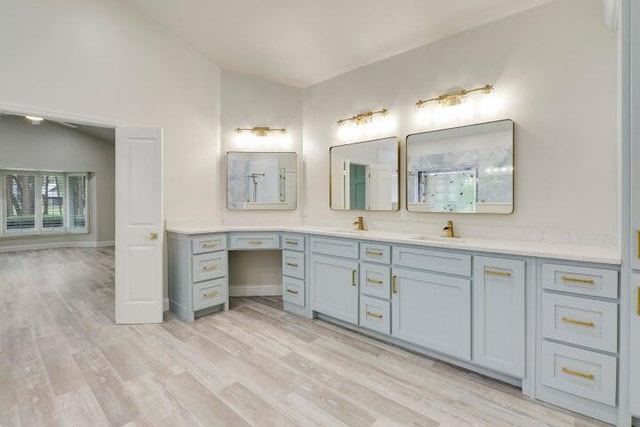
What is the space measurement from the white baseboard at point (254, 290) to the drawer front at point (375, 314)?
1.64 meters

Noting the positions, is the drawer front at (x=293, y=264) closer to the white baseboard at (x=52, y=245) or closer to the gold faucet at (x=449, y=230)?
the gold faucet at (x=449, y=230)

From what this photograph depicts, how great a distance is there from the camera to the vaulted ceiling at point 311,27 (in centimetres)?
263

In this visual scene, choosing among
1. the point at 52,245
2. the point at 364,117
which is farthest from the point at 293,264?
the point at 52,245

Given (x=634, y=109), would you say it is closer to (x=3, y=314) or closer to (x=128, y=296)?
(x=128, y=296)

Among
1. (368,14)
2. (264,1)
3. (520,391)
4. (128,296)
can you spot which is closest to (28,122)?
(128,296)

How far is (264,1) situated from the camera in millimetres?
2842

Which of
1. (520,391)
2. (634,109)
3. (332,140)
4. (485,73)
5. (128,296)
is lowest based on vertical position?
(520,391)

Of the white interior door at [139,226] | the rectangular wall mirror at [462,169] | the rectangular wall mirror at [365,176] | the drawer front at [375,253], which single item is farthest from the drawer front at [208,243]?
the rectangular wall mirror at [462,169]

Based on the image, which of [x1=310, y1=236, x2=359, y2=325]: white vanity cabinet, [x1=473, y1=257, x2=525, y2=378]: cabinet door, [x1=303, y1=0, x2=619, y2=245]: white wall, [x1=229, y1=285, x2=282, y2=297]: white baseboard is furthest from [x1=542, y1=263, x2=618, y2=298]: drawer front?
[x1=229, y1=285, x2=282, y2=297]: white baseboard

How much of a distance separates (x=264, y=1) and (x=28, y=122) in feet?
26.2

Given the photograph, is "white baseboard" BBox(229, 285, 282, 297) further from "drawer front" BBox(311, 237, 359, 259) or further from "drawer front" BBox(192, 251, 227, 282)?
"drawer front" BBox(311, 237, 359, 259)

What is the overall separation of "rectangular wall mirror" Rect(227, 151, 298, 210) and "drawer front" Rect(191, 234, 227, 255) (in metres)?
0.70

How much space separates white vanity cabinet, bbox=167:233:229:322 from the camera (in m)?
3.26

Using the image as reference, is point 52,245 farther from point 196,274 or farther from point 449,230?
point 449,230
